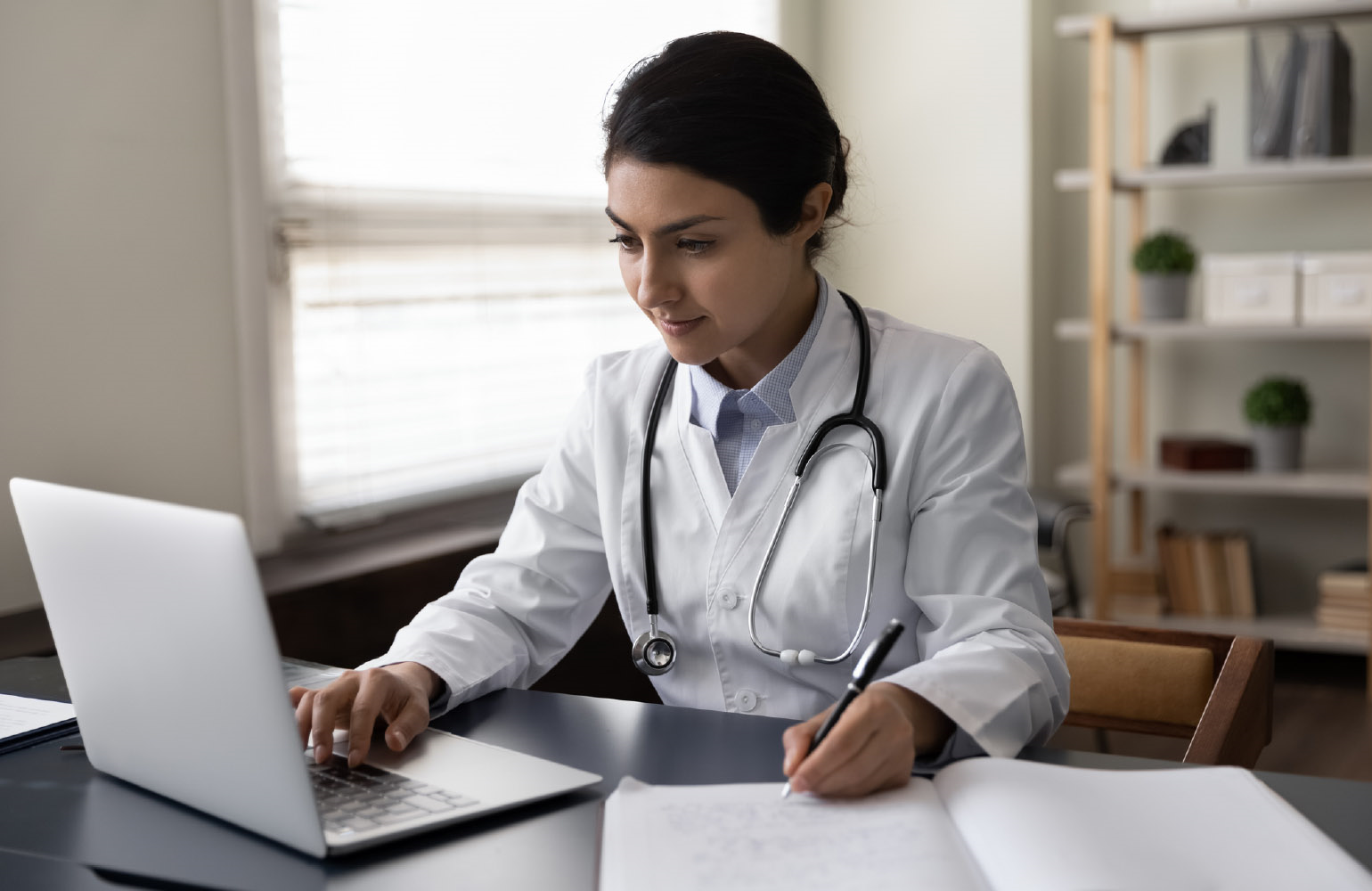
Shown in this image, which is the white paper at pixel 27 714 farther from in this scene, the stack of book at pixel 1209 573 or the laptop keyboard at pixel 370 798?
the stack of book at pixel 1209 573

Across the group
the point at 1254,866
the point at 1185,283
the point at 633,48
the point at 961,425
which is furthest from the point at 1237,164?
the point at 1254,866

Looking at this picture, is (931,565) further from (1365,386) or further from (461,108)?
(1365,386)

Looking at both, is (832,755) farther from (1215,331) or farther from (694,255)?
(1215,331)

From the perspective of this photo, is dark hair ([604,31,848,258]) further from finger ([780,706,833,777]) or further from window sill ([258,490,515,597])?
window sill ([258,490,515,597])

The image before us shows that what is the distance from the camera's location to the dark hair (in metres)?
1.26

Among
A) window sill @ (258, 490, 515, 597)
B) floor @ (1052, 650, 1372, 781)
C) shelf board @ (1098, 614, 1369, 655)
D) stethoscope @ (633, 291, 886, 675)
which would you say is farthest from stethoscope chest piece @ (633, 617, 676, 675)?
shelf board @ (1098, 614, 1369, 655)

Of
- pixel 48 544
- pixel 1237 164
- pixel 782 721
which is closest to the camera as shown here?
pixel 48 544

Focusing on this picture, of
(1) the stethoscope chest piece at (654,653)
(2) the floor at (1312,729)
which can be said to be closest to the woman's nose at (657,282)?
(1) the stethoscope chest piece at (654,653)

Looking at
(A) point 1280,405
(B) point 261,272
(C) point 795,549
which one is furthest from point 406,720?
(A) point 1280,405

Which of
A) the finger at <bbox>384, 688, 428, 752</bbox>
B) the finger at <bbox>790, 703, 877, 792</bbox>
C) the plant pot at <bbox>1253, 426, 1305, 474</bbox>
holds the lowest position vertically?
the plant pot at <bbox>1253, 426, 1305, 474</bbox>

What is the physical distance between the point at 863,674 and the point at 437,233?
1876mm

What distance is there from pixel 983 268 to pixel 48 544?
10.5ft

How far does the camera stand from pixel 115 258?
2035 mm

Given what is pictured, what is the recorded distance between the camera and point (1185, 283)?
3551 millimetres
